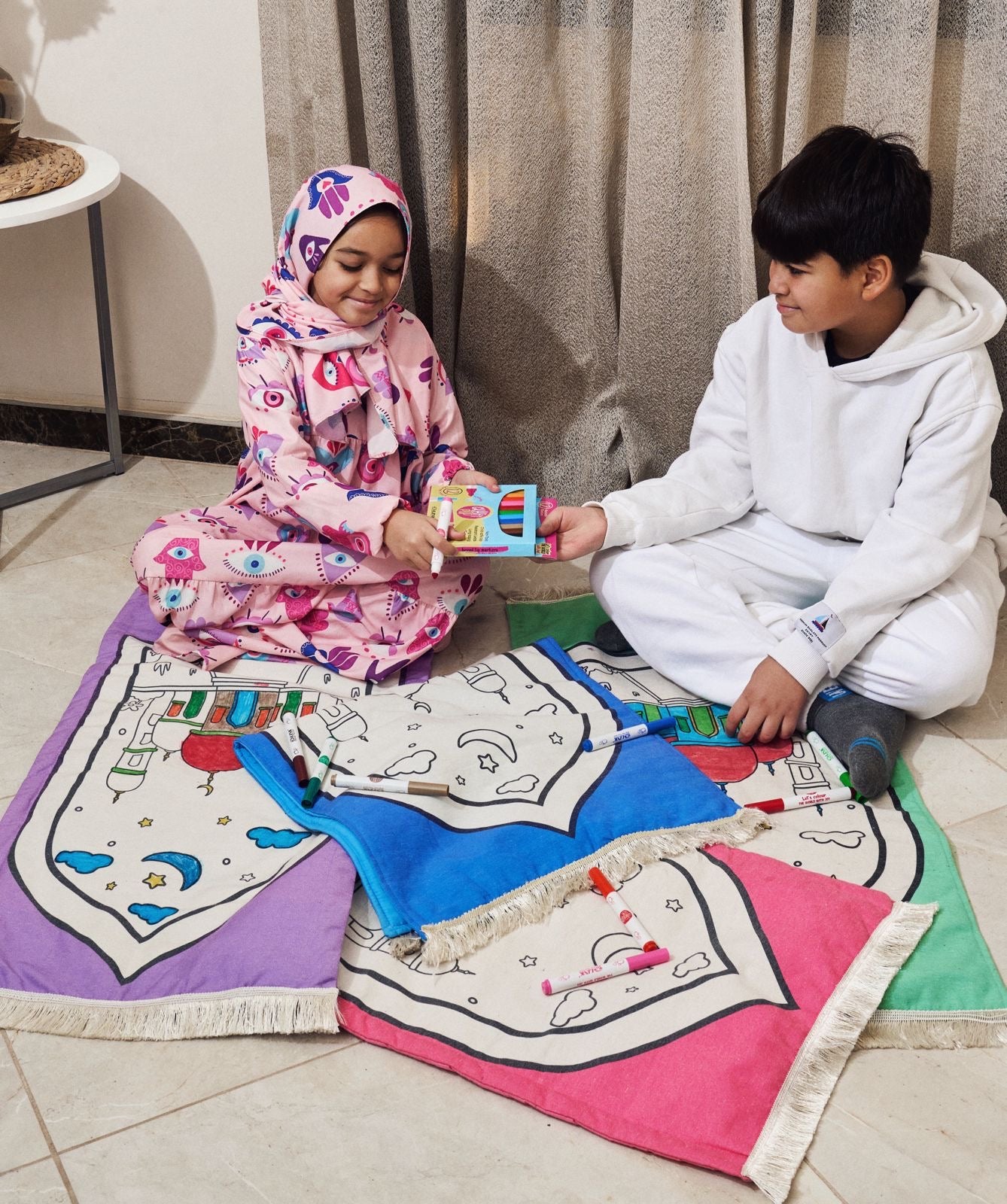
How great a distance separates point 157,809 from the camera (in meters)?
1.30

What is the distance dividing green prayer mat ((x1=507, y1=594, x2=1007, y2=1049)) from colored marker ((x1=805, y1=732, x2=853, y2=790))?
0.01m

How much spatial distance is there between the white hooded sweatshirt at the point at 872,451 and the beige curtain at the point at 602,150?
0.22 m

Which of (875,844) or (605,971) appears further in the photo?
(875,844)

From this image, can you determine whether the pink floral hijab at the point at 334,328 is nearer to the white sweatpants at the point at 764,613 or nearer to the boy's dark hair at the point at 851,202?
the white sweatpants at the point at 764,613

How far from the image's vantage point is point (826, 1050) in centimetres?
102

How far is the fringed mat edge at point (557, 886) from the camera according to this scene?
113 centimetres

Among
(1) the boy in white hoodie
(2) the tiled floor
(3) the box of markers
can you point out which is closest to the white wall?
(3) the box of markers

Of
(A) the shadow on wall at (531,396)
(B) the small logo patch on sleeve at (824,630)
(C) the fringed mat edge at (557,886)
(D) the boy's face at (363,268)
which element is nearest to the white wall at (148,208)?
(A) the shadow on wall at (531,396)

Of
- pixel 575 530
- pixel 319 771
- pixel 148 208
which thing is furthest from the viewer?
pixel 148 208

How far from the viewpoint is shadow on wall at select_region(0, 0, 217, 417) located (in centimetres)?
191

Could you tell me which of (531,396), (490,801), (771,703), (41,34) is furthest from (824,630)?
(41,34)

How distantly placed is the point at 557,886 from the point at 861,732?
422mm

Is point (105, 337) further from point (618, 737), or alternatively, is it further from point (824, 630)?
point (824, 630)

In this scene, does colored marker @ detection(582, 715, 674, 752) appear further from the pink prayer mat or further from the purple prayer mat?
the purple prayer mat
